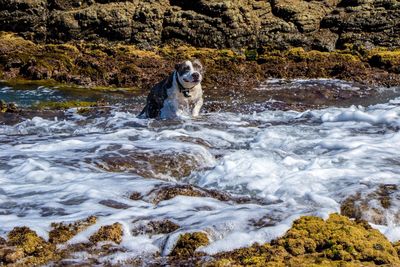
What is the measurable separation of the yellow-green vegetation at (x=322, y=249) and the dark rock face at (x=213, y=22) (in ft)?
58.4

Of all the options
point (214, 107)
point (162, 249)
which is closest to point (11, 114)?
point (214, 107)

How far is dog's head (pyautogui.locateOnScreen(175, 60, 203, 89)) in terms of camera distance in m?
10.2

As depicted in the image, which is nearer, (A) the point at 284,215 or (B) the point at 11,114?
A: (A) the point at 284,215

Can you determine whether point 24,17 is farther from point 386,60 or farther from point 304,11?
point 386,60

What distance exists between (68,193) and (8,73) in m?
15.3

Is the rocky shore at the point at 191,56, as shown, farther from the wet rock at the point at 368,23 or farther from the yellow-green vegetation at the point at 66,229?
the yellow-green vegetation at the point at 66,229

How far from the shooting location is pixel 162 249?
11.9ft

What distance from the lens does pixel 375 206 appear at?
4.51 meters

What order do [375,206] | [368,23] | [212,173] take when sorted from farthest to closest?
[368,23] < [212,173] < [375,206]

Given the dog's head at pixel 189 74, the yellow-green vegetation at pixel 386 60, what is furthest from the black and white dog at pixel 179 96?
the yellow-green vegetation at pixel 386 60

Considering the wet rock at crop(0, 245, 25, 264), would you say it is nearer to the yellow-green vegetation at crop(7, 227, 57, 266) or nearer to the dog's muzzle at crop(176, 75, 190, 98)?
the yellow-green vegetation at crop(7, 227, 57, 266)

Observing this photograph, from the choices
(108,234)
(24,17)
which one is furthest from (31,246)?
(24,17)

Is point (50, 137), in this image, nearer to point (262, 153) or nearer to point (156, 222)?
point (262, 153)

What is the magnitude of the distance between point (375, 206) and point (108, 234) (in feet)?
7.00
